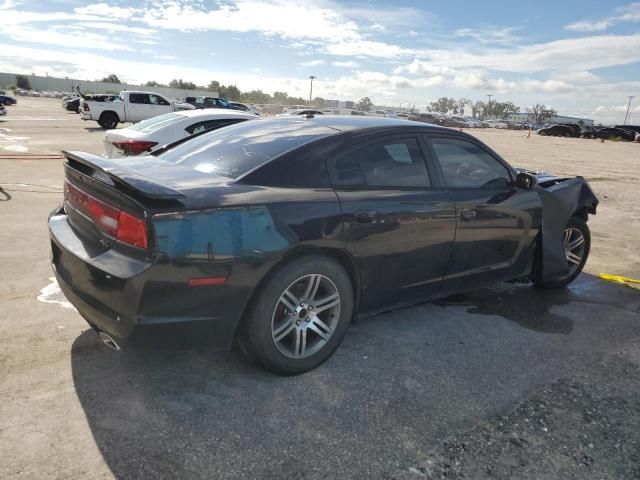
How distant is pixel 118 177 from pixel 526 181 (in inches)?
127

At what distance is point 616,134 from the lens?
154 feet

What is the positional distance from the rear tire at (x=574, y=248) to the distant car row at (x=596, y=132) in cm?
4828

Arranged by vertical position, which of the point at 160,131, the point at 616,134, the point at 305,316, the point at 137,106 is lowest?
the point at 305,316

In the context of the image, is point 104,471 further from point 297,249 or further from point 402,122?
point 402,122

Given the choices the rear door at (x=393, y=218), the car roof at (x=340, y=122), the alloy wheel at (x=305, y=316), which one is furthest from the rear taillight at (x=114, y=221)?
the car roof at (x=340, y=122)

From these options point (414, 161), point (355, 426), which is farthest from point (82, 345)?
point (414, 161)

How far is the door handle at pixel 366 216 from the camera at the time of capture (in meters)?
3.14

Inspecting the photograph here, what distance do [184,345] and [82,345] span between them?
108 cm

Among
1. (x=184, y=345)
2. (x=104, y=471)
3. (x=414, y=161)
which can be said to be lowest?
(x=104, y=471)

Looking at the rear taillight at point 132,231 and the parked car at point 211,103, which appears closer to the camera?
the rear taillight at point 132,231

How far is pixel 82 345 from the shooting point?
3316 millimetres

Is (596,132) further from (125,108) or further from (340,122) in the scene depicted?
(340,122)

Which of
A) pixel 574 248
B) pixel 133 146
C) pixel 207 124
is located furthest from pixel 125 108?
pixel 574 248

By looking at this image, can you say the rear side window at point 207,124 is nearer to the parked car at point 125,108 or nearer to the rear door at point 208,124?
the rear door at point 208,124
